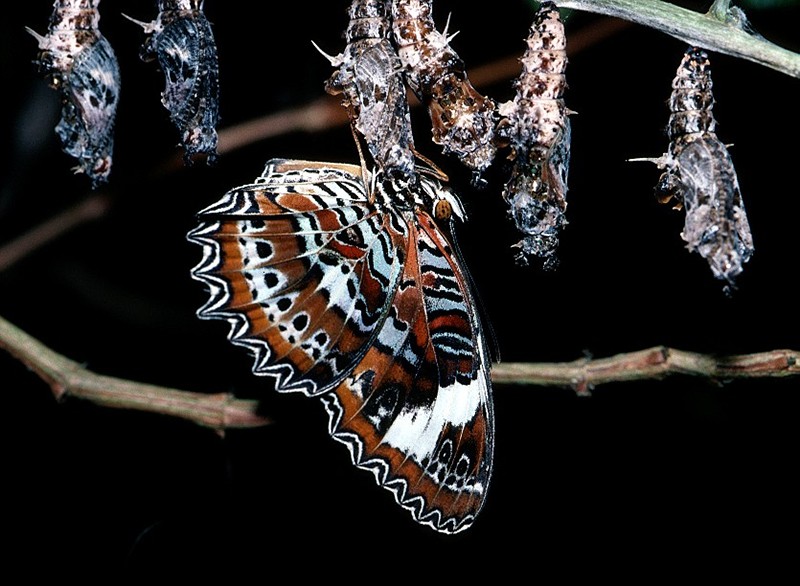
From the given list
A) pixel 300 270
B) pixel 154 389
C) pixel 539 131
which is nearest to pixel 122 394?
pixel 154 389

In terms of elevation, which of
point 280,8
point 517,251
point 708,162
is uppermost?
point 280,8

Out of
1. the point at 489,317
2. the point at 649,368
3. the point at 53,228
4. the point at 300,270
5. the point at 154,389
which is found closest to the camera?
the point at 300,270

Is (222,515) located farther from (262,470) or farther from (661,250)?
(661,250)

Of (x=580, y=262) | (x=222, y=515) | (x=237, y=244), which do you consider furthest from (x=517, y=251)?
(x=222, y=515)

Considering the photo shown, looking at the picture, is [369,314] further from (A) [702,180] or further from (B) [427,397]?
(A) [702,180]

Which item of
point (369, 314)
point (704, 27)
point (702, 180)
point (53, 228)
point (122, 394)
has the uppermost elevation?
point (704, 27)

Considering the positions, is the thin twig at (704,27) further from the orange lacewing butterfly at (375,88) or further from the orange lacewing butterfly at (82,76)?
the orange lacewing butterfly at (82,76)

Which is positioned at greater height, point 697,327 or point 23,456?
point 697,327
